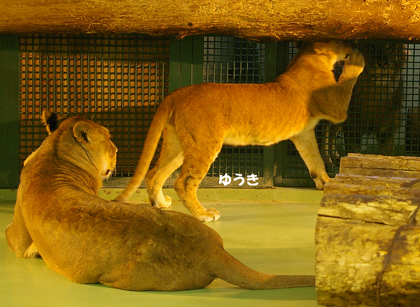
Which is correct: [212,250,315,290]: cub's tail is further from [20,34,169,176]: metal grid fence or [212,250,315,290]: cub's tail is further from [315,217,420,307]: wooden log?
[20,34,169,176]: metal grid fence

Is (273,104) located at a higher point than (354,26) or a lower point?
lower

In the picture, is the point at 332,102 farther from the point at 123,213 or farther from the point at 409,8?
the point at 123,213

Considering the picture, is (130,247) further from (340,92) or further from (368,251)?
(340,92)

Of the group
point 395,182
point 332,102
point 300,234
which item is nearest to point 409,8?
point 332,102

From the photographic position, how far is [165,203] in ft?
18.0

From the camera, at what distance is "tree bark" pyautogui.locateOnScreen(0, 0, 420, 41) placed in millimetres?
4949

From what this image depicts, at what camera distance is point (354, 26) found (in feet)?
16.9

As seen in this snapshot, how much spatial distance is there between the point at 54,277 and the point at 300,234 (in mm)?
1996

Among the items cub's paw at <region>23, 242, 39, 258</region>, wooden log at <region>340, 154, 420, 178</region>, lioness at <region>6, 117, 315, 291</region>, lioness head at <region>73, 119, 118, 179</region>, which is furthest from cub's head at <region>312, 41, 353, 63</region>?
cub's paw at <region>23, 242, 39, 258</region>

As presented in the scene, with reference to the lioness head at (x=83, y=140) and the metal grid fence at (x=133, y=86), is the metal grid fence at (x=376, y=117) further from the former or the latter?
the lioness head at (x=83, y=140)

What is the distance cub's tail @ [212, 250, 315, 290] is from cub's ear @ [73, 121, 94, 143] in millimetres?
1272

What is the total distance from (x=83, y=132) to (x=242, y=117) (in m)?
2.15

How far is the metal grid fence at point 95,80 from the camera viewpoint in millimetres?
6074

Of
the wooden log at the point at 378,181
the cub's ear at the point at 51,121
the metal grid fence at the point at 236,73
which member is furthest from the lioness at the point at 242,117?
the wooden log at the point at 378,181
